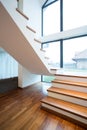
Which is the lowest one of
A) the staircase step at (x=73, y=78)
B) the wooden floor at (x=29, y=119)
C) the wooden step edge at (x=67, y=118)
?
Result: the wooden floor at (x=29, y=119)

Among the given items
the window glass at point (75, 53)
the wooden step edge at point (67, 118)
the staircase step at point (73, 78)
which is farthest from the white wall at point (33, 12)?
the wooden step edge at point (67, 118)

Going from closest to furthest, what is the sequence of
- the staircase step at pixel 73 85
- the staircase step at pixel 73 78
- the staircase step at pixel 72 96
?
the staircase step at pixel 72 96 < the staircase step at pixel 73 85 < the staircase step at pixel 73 78

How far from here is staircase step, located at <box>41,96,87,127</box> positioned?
147 centimetres

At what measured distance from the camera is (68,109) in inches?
63.5

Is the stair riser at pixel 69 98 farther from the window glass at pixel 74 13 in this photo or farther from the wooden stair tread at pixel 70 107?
the window glass at pixel 74 13

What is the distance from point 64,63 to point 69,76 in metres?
1.49

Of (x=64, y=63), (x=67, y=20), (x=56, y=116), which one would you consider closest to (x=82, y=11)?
(x=67, y=20)

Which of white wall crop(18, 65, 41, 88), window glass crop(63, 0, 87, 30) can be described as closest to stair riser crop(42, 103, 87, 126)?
white wall crop(18, 65, 41, 88)

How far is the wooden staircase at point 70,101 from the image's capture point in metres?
1.52

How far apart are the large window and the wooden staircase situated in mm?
1442

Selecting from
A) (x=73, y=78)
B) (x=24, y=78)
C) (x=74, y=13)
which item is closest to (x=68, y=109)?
(x=73, y=78)

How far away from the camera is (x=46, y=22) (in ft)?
15.0

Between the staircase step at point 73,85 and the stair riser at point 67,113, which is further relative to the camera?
the staircase step at point 73,85

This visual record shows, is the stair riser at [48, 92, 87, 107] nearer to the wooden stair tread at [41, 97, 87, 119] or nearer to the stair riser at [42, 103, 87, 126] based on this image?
the wooden stair tread at [41, 97, 87, 119]
